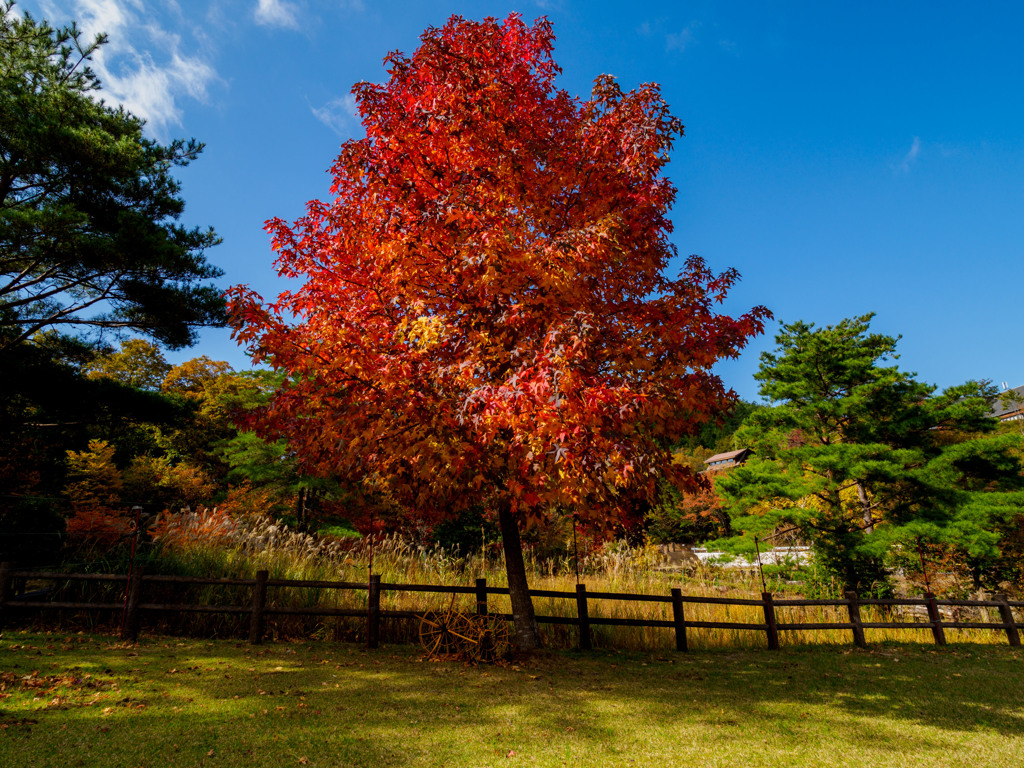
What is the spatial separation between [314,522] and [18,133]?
15351mm

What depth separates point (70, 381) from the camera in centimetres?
1318

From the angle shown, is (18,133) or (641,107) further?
(18,133)

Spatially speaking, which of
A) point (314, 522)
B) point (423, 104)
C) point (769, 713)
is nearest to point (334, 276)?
point (423, 104)

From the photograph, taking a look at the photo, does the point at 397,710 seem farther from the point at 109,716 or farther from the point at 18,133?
the point at 18,133

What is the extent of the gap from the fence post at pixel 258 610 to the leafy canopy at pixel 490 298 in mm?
2437

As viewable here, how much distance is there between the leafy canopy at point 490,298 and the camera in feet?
19.2

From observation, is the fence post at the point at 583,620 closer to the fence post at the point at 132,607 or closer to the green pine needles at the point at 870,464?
the fence post at the point at 132,607

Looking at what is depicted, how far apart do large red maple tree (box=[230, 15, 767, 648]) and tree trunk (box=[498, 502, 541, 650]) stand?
1.3 inches

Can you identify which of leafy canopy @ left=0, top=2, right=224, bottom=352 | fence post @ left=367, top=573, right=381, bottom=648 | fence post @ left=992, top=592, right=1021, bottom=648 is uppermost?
leafy canopy @ left=0, top=2, right=224, bottom=352

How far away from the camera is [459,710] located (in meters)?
5.45

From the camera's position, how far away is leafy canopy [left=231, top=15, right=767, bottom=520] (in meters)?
5.85

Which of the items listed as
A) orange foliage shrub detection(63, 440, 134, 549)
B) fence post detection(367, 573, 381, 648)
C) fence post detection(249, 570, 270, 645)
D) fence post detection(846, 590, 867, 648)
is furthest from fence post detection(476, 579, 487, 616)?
orange foliage shrub detection(63, 440, 134, 549)

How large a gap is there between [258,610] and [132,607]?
74.3 inches

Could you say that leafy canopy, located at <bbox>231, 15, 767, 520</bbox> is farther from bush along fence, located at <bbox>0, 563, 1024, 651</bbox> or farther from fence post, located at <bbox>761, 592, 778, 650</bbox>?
fence post, located at <bbox>761, 592, 778, 650</bbox>
